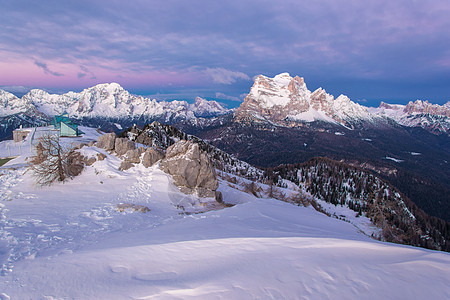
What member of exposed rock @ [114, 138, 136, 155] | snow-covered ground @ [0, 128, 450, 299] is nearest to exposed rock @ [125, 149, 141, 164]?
exposed rock @ [114, 138, 136, 155]

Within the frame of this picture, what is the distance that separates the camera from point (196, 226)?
1199 cm

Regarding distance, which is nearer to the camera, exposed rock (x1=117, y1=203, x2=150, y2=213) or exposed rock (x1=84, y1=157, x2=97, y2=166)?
exposed rock (x1=117, y1=203, x2=150, y2=213)

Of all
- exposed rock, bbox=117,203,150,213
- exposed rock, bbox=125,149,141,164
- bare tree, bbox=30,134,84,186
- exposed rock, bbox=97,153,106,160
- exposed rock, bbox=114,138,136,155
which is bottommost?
exposed rock, bbox=117,203,150,213

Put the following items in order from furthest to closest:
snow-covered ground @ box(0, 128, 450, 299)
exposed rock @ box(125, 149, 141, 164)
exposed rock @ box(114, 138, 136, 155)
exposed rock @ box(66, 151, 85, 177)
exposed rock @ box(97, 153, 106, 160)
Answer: exposed rock @ box(114, 138, 136, 155)
exposed rock @ box(125, 149, 141, 164)
exposed rock @ box(97, 153, 106, 160)
exposed rock @ box(66, 151, 85, 177)
snow-covered ground @ box(0, 128, 450, 299)

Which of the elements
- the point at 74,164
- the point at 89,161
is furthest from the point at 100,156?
the point at 74,164

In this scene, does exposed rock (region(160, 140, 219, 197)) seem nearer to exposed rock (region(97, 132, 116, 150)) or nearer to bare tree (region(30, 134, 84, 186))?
bare tree (region(30, 134, 84, 186))

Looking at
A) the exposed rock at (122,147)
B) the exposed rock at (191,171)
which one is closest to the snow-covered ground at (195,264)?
the exposed rock at (191,171)

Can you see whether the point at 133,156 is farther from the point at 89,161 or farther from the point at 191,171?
the point at 191,171

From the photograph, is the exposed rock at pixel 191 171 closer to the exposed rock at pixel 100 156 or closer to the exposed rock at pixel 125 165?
the exposed rock at pixel 125 165

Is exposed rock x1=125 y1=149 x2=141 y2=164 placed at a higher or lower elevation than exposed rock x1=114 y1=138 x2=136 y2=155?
lower

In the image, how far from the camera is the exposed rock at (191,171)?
22.9 m

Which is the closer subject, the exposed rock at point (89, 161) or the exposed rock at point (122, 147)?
the exposed rock at point (89, 161)

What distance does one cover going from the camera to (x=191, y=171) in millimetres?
23562

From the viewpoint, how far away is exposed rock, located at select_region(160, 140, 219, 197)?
22.9 m
